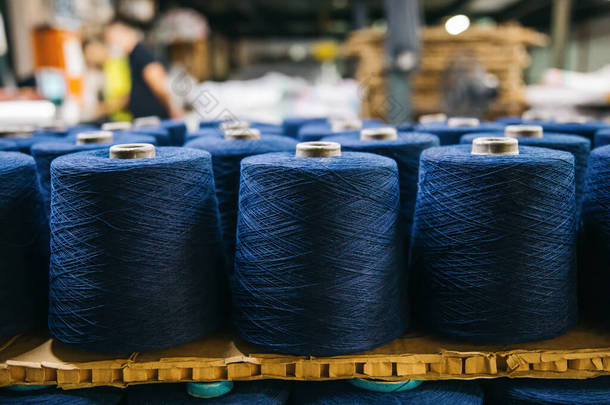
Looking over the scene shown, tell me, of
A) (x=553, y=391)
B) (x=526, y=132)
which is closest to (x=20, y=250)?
(x=553, y=391)

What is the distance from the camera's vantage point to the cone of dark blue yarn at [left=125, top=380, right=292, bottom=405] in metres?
1.03

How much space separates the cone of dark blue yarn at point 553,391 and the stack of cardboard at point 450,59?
107 inches

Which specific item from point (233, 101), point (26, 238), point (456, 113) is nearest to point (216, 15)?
point (233, 101)

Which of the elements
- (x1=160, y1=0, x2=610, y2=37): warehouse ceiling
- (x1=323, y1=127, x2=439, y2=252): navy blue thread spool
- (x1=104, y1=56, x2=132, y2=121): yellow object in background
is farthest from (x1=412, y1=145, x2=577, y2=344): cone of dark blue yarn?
(x1=160, y1=0, x2=610, y2=37): warehouse ceiling

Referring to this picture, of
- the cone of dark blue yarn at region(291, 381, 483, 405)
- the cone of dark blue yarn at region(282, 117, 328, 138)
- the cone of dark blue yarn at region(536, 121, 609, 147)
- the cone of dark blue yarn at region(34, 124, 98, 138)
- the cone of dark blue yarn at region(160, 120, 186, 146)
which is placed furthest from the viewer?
the cone of dark blue yarn at region(282, 117, 328, 138)

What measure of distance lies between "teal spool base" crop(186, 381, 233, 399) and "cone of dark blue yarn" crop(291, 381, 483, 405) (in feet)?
0.50

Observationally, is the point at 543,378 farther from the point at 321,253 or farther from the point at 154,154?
the point at 154,154

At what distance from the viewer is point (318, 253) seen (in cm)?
94

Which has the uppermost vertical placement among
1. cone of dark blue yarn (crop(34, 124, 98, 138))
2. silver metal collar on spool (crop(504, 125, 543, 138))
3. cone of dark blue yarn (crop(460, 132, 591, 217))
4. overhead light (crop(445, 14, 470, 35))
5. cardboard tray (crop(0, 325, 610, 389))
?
overhead light (crop(445, 14, 470, 35))

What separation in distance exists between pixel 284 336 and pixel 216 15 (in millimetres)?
11452

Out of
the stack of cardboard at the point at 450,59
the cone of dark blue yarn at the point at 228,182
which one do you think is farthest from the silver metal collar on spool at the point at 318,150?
the stack of cardboard at the point at 450,59

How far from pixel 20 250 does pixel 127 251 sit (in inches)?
11.4

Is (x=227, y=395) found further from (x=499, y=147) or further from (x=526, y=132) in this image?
(x=526, y=132)

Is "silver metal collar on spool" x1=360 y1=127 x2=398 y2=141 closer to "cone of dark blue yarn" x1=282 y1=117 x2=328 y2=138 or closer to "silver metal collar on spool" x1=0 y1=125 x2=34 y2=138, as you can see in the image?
"cone of dark blue yarn" x1=282 y1=117 x2=328 y2=138
